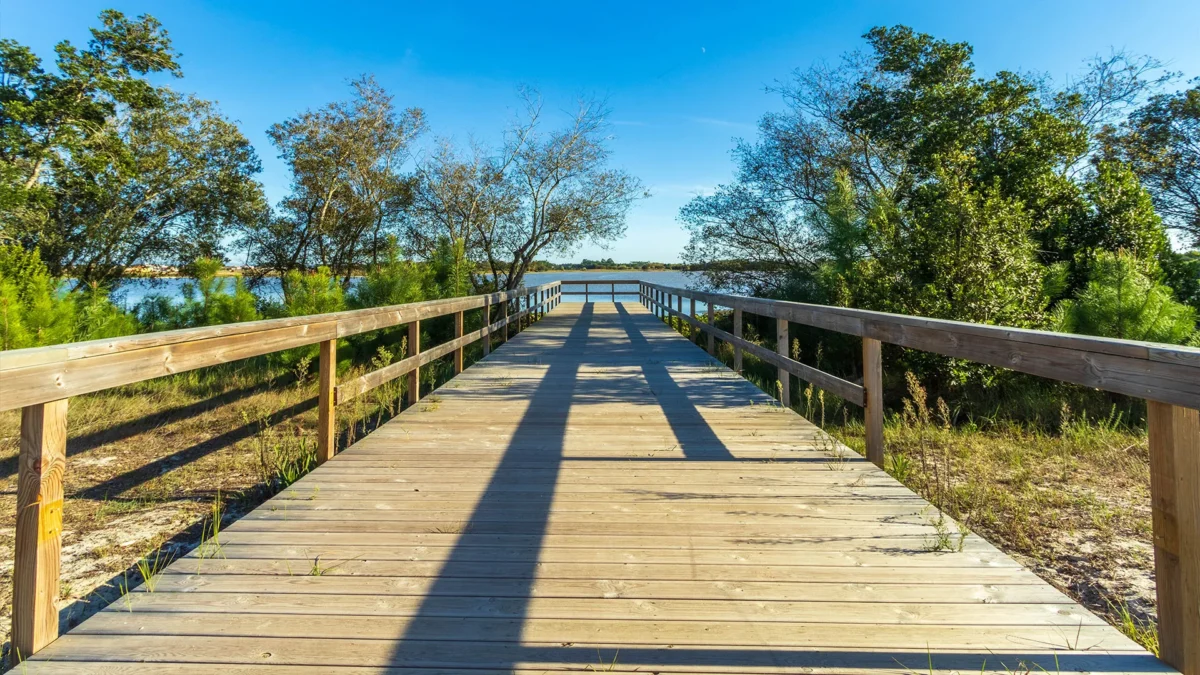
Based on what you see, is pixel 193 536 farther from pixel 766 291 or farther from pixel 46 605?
pixel 766 291

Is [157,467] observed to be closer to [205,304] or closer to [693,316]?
[205,304]

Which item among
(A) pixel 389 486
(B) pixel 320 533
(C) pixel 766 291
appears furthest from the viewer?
(C) pixel 766 291

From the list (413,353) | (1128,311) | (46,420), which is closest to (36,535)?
(46,420)

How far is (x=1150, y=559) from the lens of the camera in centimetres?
284

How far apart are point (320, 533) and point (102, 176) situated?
16.2m

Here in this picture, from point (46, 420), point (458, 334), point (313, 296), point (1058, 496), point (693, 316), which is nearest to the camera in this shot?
point (46, 420)

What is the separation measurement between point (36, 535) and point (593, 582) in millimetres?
1631

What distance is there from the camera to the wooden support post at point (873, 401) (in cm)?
339

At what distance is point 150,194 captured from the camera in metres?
15.8

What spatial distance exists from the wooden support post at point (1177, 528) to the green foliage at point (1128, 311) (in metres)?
6.13

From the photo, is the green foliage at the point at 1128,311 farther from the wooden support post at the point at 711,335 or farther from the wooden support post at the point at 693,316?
the wooden support post at the point at 693,316

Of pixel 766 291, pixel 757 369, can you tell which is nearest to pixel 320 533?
pixel 757 369

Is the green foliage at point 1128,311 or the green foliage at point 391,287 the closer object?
the green foliage at point 1128,311

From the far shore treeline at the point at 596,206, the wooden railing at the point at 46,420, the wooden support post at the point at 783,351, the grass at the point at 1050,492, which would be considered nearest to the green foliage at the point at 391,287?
the far shore treeline at the point at 596,206
